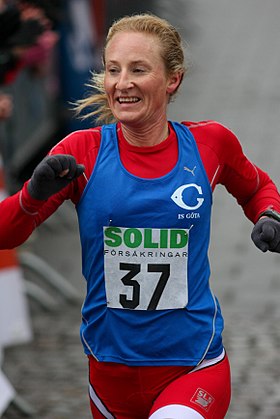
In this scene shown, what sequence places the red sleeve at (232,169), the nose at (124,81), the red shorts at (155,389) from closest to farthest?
the nose at (124,81), the red shorts at (155,389), the red sleeve at (232,169)

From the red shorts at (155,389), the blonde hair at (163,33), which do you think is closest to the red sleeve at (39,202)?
the blonde hair at (163,33)

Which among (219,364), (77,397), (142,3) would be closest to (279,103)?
(142,3)

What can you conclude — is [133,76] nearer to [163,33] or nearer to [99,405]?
[163,33]

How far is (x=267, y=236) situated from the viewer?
366cm

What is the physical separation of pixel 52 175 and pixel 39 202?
15cm

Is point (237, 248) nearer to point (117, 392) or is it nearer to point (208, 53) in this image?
point (117, 392)

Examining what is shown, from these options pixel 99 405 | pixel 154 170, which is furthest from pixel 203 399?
pixel 154 170

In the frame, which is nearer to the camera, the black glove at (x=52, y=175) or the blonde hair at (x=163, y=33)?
the black glove at (x=52, y=175)

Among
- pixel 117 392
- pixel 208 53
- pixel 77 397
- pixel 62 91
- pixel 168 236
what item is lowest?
pixel 208 53

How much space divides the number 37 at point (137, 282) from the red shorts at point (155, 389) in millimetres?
241

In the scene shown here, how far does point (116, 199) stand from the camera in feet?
12.4

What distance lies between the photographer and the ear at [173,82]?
3.91 meters

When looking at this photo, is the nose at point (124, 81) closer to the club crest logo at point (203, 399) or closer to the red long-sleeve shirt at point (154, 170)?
the red long-sleeve shirt at point (154, 170)

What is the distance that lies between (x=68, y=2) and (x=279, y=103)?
17.3ft
